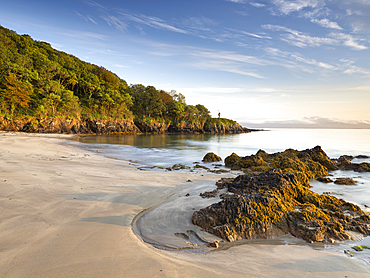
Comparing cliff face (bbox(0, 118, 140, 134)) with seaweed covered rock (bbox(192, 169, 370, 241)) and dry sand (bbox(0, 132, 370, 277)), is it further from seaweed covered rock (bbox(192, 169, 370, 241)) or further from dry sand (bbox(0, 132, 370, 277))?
seaweed covered rock (bbox(192, 169, 370, 241))

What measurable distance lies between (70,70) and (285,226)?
2408 inches

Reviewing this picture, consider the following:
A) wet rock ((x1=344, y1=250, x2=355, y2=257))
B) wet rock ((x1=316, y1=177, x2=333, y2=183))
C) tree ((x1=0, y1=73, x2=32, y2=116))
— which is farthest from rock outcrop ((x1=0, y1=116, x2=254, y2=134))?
wet rock ((x1=344, y1=250, x2=355, y2=257))

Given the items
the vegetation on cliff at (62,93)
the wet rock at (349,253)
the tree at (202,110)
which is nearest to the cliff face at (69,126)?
the vegetation on cliff at (62,93)

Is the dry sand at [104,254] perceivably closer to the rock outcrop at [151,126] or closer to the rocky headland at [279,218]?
the rocky headland at [279,218]

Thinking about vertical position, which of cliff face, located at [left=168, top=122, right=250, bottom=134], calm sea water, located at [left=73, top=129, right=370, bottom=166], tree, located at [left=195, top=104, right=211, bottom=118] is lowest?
calm sea water, located at [left=73, top=129, right=370, bottom=166]

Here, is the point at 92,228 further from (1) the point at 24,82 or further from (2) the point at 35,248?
(1) the point at 24,82

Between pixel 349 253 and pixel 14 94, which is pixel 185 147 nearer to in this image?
pixel 349 253

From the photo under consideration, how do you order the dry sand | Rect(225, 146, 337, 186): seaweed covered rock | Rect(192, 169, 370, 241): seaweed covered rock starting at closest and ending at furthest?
the dry sand < Rect(192, 169, 370, 241): seaweed covered rock < Rect(225, 146, 337, 186): seaweed covered rock

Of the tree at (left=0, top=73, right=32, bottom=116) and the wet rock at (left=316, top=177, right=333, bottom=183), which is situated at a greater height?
the tree at (left=0, top=73, right=32, bottom=116)

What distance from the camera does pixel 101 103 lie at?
169 ft

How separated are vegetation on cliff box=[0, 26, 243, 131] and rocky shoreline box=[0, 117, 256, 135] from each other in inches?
33.3

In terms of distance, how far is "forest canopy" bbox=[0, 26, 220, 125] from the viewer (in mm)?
33688

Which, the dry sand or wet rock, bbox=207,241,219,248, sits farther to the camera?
wet rock, bbox=207,241,219,248

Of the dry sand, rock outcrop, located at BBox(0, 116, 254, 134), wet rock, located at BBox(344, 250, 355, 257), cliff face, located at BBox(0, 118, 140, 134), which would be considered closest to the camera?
the dry sand
